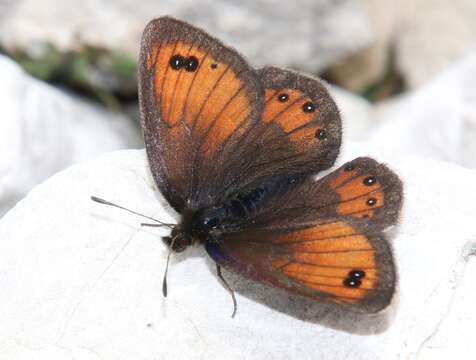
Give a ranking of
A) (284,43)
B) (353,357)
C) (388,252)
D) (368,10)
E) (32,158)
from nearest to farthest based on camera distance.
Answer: (388,252), (353,357), (32,158), (284,43), (368,10)

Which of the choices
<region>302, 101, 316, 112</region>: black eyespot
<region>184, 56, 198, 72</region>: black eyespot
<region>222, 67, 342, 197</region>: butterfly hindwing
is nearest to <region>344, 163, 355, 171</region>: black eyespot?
<region>222, 67, 342, 197</region>: butterfly hindwing

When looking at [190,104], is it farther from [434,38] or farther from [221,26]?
[434,38]

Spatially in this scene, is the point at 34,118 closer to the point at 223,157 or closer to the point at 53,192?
the point at 53,192

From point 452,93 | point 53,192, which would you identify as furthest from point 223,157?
point 452,93

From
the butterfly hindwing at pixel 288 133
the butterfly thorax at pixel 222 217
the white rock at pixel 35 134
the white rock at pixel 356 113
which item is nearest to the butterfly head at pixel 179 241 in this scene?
the butterfly thorax at pixel 222 217

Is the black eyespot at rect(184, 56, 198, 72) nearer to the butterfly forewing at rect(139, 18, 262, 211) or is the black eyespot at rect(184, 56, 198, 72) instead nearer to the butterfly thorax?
the butterfly forewing at rect(139, 18, 262, 211)

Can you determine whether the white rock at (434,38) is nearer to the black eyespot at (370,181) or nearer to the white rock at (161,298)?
the white rock at (161,298)
